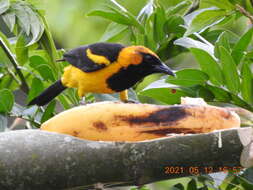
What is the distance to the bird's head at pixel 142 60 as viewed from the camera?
260 cm

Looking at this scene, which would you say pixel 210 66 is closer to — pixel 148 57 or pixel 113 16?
pixel 148 57

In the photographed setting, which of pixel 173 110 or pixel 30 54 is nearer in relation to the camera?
pixel 173 110

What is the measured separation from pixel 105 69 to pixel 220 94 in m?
0.82

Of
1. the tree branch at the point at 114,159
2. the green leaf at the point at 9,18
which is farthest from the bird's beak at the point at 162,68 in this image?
the tree branch at the point at 114,159

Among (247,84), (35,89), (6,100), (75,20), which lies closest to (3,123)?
(6,100)

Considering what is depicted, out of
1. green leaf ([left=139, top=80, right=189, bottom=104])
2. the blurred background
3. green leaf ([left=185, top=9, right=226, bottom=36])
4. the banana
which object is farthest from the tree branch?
the blurred background

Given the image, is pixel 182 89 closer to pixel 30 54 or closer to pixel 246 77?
pixel 246 77

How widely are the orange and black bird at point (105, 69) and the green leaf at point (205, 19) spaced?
0.41 m

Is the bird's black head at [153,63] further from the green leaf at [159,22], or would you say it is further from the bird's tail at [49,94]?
the bird's tail at [49,94]

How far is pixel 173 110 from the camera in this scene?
169 centimetres

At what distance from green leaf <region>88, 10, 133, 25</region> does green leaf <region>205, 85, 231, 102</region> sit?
63 cm

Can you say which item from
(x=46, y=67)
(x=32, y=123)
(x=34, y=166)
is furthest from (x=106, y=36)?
(x=34, y=166)

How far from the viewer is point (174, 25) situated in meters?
2.67

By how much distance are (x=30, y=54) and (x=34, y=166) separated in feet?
4.19
